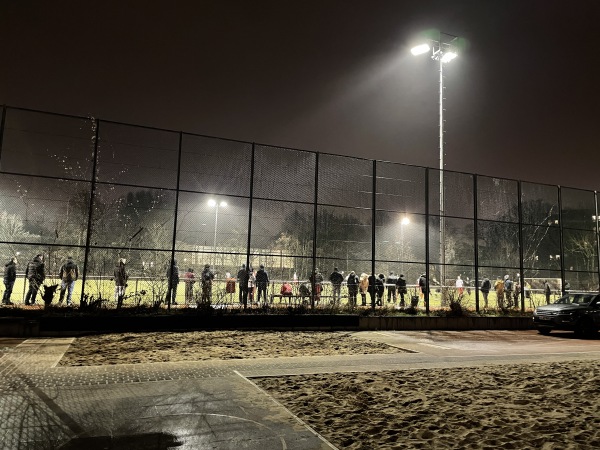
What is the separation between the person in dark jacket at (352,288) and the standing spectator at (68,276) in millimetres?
9323

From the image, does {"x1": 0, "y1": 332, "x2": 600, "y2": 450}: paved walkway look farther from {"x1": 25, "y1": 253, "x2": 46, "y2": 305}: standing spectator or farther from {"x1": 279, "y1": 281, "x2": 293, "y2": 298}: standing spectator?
{"x1": 279, "y1": 281, "x2": 293, "y2": 298}: standing spectator

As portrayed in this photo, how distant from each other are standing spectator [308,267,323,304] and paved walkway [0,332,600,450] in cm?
683

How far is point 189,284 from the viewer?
50.6 feet

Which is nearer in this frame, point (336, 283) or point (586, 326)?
point (586, 326)

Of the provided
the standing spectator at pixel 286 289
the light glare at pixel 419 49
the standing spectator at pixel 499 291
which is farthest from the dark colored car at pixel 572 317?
the light glare at pixel 419 49

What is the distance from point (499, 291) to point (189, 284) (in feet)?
44.1

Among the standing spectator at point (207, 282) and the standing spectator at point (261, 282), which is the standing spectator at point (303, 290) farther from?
the standing spectator at point (207, 282)

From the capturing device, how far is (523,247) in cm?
2084

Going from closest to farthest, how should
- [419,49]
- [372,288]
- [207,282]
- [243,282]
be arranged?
[207,282] → [243,282] → [372,288] → [419,49]

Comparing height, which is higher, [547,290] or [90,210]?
[90,210]

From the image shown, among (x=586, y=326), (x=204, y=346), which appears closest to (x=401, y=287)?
(x=586, y=326)

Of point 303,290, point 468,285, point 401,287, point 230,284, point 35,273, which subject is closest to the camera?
point 35,273

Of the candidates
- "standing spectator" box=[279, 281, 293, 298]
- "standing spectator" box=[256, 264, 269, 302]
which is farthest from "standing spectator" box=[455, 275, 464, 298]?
"standing spectator" box=[256, 264, 269, 302]

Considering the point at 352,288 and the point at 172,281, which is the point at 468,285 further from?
the point at 172,281
